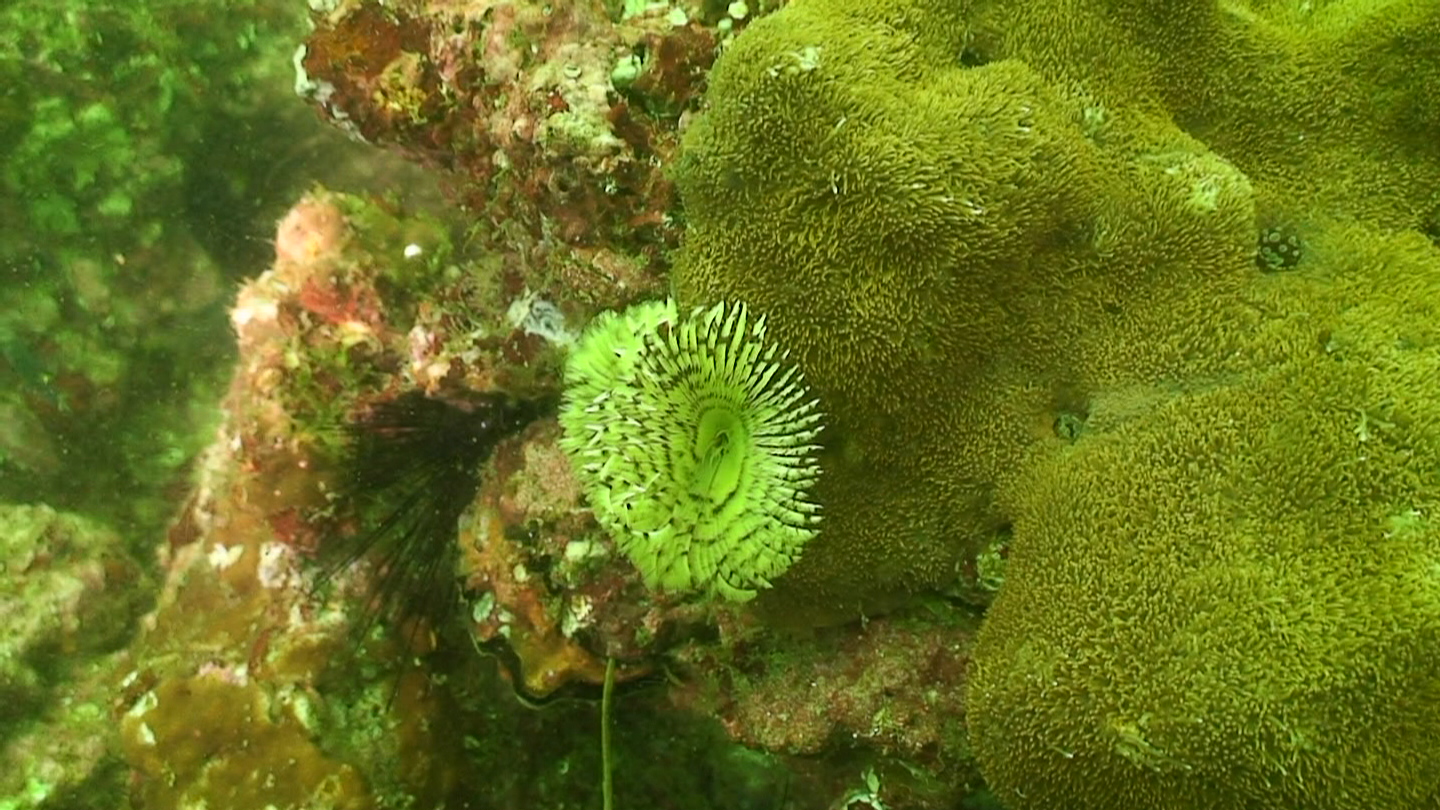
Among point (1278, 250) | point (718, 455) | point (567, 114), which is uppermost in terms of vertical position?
point (567, 114)

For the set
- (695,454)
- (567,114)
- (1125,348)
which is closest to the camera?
(695,454)

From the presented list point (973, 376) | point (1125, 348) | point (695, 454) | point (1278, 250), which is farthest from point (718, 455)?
point (1278, 250)

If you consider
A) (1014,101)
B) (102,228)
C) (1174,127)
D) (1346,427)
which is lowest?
(1346,427)

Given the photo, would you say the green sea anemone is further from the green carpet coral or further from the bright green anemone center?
the green carpet coral

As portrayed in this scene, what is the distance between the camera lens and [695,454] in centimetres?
239

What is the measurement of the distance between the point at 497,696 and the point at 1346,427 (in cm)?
371

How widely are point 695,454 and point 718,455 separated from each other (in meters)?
0.07

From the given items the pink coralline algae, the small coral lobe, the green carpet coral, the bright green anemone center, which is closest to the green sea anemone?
the bright green anemone center

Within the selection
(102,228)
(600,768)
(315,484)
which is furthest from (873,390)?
(102,228)

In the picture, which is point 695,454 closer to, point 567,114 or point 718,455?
point 718,455

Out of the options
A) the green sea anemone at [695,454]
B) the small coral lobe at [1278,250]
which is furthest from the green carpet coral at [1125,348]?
the green sea anemone at [695,454]

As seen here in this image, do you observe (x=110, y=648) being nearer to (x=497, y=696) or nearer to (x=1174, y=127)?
(x=497, y=696)

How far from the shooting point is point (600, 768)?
170 inches

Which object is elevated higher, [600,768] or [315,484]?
[315,484]
